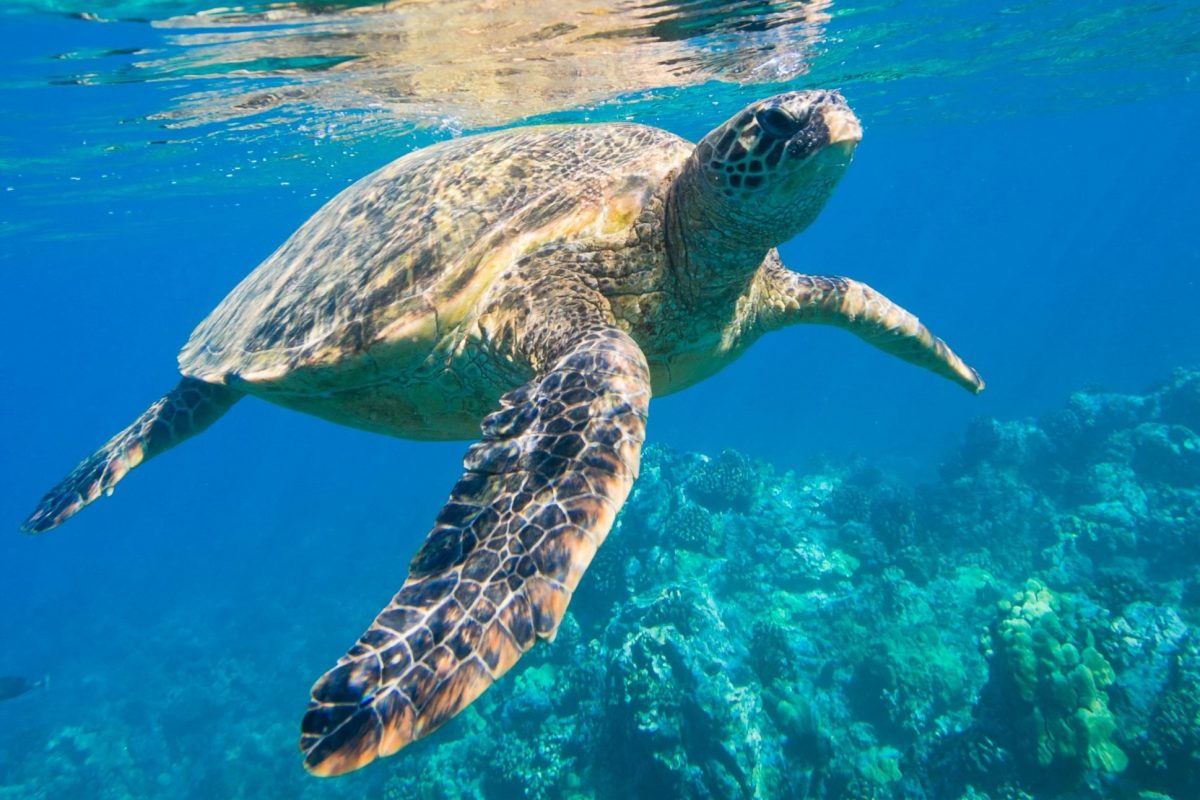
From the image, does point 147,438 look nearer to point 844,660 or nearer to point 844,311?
point 844,311

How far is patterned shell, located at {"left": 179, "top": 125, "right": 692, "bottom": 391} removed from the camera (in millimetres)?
3764

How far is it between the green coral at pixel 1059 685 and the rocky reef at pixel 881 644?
0.02 m

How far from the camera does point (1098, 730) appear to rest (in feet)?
20.0

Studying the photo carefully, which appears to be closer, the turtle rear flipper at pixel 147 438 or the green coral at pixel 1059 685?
the turtle rear flipper at pixel 147 438

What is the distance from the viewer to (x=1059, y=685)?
6406 mm

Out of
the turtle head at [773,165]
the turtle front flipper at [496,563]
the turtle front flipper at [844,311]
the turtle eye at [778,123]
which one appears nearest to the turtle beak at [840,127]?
the turtle head at [773,165]

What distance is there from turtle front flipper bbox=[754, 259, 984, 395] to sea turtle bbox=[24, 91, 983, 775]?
0.9 inches

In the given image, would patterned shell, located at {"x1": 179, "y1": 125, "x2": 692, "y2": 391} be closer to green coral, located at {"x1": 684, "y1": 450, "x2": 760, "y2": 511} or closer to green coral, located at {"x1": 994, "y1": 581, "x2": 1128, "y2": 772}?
green coral, located at {"x1": 994, "y1": 581, "x2": 1128, "y2": 772}

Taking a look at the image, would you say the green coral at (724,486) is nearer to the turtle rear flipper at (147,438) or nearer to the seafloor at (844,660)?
the seafloor at (844,660)

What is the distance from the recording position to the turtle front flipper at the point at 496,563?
1.93 m

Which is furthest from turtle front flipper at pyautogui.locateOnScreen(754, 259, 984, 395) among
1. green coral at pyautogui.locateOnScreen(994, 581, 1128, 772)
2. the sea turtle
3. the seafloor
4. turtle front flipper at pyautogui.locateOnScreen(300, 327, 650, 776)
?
the seafloor

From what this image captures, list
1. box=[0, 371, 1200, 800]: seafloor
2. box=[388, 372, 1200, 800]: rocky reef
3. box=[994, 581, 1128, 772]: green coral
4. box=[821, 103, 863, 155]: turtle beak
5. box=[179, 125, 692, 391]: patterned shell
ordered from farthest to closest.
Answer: box=[0, 371, 1200, 800]: seafloor, box=[388, 372, 1200, 800]: rocky reef, box=[994, 581, 1128, 772]: green coral, box=[179, 125, 692, 391]: patterned shell, box=[821, 103, 863, 155]: turtle beak

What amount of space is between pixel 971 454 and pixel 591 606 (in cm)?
1150

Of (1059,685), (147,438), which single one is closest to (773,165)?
(147,438)
